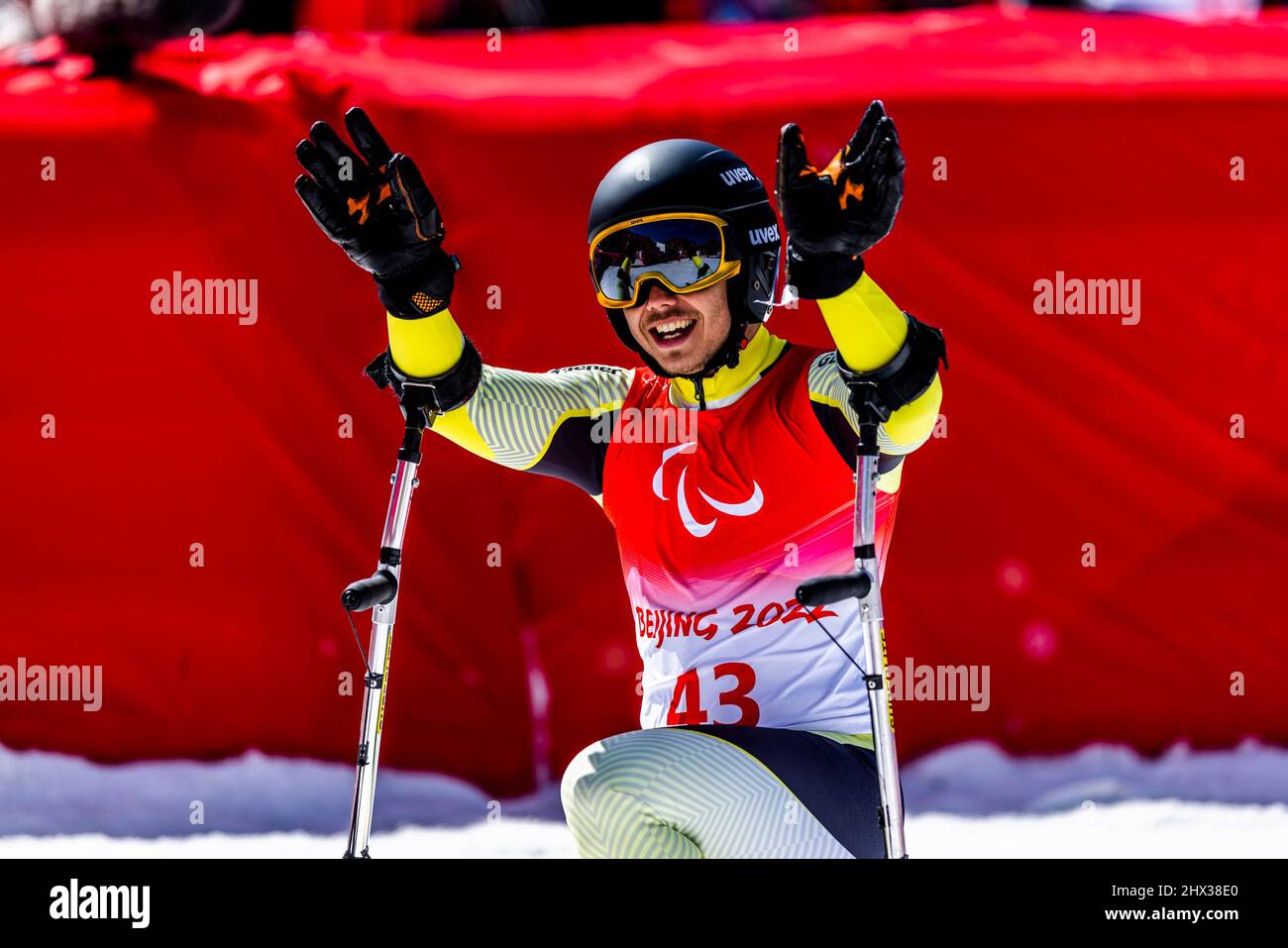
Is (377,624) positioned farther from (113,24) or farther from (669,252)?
(113,24)

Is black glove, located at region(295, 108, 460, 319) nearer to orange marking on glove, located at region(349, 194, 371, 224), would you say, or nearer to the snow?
orange marking on glove, located at region(349, 194, 371, 224)

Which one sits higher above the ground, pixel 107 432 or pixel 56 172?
pixel 56 172

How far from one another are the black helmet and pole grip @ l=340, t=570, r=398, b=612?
0.68 meters

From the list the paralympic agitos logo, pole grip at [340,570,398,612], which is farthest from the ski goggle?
pole grip at [340,570,398,612]

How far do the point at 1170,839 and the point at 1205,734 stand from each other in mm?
650

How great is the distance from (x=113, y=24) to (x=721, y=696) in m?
3.68

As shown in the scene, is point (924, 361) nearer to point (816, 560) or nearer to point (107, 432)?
point (816, 560)

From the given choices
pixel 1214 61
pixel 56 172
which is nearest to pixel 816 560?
pixel 1214 61

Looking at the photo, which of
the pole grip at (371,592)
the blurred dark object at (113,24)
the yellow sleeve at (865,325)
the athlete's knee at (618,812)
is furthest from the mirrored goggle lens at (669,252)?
the blurred dark object at (113,24)

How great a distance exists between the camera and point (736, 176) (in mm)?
2900

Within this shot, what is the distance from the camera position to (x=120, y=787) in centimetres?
494

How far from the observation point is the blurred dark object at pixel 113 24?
5.14 metres

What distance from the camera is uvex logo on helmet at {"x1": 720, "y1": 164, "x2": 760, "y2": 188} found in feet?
9.45

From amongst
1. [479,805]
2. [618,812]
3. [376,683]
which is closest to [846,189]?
[618,812]
